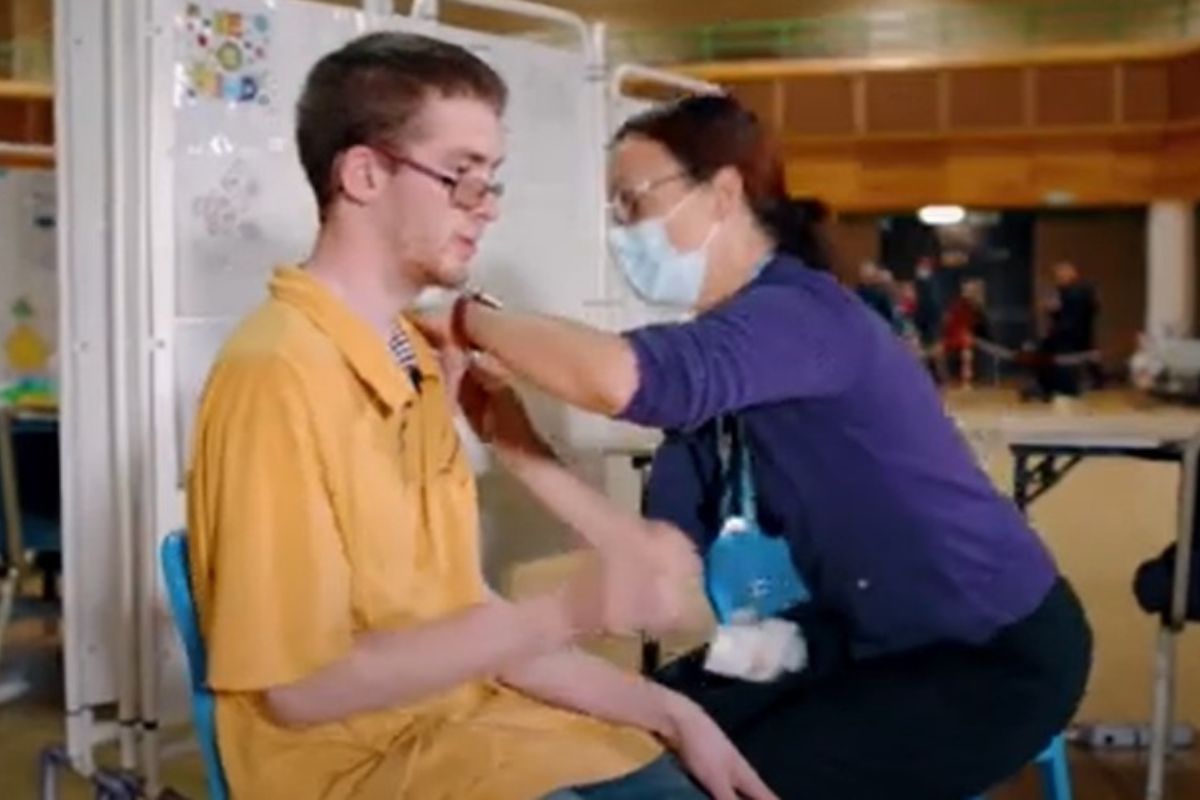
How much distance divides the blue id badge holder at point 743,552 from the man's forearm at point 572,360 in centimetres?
24

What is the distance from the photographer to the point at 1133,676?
4504 millimetres

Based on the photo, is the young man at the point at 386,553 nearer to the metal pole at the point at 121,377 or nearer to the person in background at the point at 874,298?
the person in background at the point at 874,298

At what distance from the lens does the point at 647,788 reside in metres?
1.37

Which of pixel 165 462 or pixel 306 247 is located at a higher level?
pixel 306 247

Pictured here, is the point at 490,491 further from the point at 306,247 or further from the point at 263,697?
the point at 263,697

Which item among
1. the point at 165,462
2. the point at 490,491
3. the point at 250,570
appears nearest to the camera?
the point at 250,570

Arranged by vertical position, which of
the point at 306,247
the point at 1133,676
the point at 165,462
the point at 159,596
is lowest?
the point at 1133,676

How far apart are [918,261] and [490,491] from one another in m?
13.7

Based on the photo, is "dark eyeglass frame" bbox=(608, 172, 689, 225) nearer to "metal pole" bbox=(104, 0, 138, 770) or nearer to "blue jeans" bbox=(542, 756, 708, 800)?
"blue jeans" bbox=(542, 756, 708, 800)

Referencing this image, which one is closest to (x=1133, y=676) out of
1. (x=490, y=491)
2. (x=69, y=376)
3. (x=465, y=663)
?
(x=490, y=491)

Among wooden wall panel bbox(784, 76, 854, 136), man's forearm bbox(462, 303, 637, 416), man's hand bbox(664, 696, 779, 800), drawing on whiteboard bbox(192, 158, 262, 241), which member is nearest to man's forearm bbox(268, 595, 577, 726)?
man's hand bbox(664, 696, 779, 800)

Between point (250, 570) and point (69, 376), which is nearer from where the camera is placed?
point (250, 570)

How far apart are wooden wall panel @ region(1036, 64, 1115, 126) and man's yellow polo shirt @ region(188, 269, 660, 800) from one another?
14444mm

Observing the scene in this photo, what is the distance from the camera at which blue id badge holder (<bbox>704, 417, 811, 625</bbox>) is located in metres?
1.82
